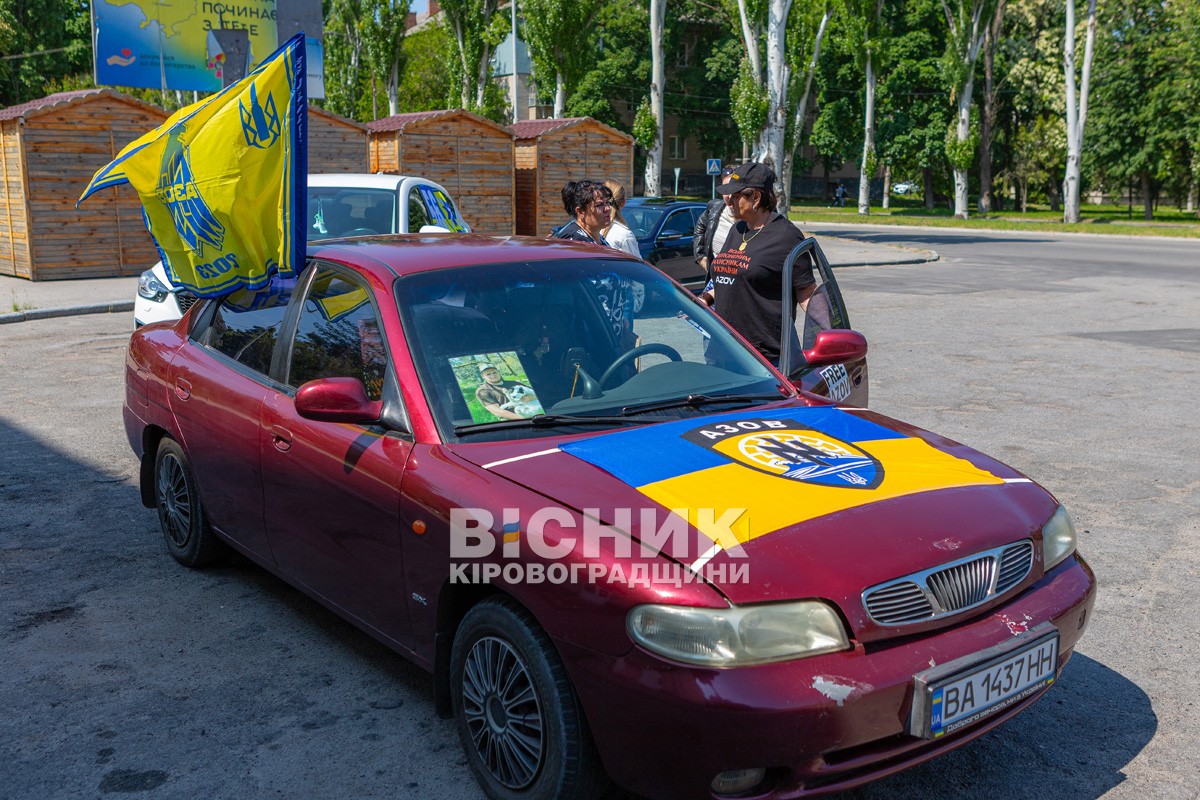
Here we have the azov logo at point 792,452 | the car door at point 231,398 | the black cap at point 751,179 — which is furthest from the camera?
the black cap at point 751,179

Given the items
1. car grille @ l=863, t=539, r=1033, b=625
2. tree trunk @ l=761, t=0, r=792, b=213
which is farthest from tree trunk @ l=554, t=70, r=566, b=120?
car grille @ l=863, t=539, r=1033, b=625

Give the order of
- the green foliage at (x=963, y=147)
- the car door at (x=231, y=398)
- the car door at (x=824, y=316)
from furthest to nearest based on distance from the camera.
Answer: the green foliage at (x=963, y=147)
the car door at (x=824, y=316)
the car door at (x=231, y=398)

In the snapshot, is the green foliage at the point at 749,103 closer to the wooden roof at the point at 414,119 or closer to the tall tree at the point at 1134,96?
the wooden roof at the point at 414,119

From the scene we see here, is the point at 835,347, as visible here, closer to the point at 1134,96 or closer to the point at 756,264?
the point at 756,264

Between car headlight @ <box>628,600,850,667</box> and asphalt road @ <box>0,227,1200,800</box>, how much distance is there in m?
0.23

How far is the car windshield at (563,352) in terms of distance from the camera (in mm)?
3721

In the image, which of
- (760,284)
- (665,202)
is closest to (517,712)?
(760,284)

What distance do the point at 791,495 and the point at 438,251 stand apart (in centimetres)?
186

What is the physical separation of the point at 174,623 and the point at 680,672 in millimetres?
2801

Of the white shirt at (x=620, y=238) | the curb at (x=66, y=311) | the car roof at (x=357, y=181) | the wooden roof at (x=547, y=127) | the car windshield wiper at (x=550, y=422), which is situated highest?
the wooden roof at (x=547, y=127)

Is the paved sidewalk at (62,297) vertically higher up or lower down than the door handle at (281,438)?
lower down

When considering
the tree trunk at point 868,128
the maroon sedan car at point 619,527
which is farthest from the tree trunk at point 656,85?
the maroon sedan car at point 619,527

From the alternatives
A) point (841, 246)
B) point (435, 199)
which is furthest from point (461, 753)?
point (841, 246)

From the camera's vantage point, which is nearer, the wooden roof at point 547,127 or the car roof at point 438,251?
the car roof at point 438,251
